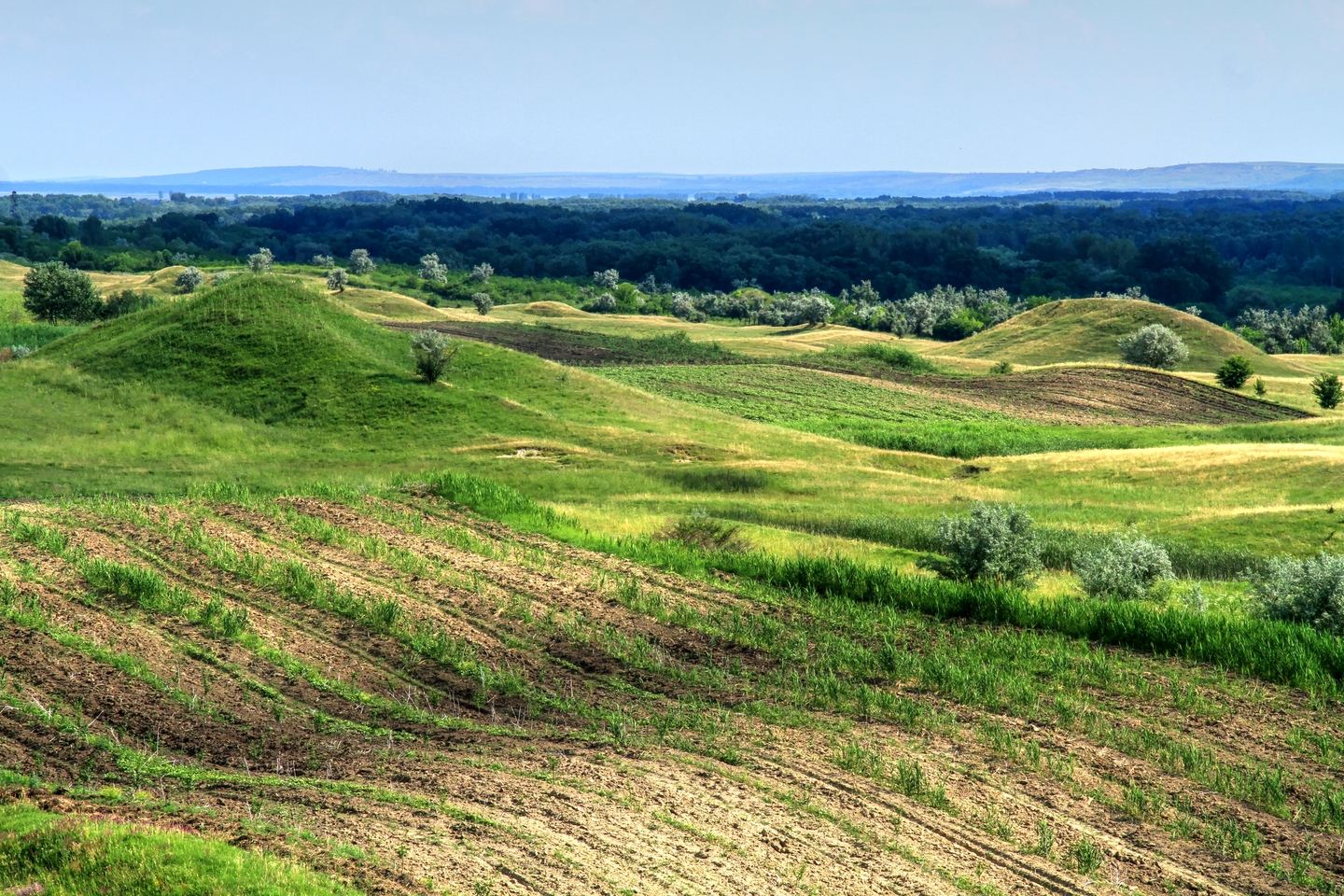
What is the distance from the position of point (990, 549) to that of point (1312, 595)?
6.02m

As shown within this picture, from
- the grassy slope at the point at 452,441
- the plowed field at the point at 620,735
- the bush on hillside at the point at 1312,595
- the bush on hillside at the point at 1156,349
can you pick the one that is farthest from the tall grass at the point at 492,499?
the bush on hillside at the point at 1156,349

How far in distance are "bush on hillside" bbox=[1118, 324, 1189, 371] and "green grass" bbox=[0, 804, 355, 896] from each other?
79.1 metres

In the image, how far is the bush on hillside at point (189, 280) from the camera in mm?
101450

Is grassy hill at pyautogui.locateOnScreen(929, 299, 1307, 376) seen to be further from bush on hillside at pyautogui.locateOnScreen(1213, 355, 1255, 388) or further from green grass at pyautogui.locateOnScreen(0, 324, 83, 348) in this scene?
green grass at pyautogui.locateOnScreen(0, 324, 83, 348)

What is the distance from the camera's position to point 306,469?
36875mm

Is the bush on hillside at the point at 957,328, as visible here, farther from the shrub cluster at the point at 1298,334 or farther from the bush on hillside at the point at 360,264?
the bush on hillside at the point at 360,264

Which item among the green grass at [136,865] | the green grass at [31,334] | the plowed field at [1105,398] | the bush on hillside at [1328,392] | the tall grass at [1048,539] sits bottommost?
the plowed field at [1105,398]

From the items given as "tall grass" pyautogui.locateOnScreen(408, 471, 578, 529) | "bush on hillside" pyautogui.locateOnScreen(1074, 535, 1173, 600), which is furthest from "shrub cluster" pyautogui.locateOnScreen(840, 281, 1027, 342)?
"bush on hillside" pyautogui.locateOnScreen(1074, 535, 1173, 600)

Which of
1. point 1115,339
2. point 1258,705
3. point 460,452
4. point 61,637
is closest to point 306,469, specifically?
point 460,452

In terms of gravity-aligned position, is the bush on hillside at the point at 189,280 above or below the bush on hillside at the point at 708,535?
above

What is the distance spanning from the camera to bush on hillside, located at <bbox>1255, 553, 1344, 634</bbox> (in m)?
19.5

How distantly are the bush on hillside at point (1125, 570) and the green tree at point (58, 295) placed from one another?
7199cm

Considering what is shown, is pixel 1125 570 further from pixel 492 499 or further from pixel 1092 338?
pixel 1092 338

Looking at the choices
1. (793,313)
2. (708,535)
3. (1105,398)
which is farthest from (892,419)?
(793,313)
